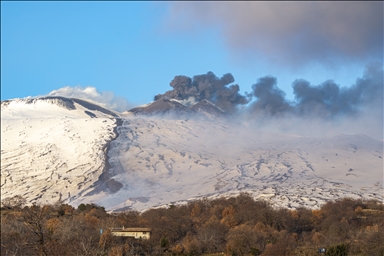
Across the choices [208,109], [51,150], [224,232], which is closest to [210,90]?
[208,109]

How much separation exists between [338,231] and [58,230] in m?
19.3

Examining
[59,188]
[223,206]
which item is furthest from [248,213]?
[59,188]

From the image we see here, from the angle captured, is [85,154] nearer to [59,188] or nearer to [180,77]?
[59,188]

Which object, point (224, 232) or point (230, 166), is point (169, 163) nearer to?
point (230, 166)

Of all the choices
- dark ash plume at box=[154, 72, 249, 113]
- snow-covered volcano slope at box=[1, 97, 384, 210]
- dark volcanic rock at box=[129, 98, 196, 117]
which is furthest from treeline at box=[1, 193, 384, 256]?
dark ash plume at box=[154, 72, 249, 113]

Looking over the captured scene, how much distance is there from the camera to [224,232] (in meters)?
42.1

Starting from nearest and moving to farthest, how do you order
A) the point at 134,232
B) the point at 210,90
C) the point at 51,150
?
the point at 134,232, the point at 51,150, the point at 210,90

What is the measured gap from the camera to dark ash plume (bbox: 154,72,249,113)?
142 m

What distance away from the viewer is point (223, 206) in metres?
54.0

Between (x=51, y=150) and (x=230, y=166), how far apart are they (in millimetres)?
28692

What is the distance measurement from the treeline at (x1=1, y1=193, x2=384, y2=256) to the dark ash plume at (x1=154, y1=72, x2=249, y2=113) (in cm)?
8599

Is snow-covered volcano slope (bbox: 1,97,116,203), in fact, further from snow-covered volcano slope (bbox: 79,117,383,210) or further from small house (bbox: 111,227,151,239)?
small house (bbox: 111,227,151,239)

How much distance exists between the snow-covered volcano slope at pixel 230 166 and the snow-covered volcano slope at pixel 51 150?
3.17m

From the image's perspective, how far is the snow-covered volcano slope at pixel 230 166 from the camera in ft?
217
